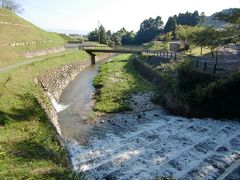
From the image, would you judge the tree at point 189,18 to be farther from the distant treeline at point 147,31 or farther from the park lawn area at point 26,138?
the park lawn area at point 26,138

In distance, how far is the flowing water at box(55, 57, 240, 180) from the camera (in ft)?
56.0

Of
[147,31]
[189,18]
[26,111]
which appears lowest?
[26,111]

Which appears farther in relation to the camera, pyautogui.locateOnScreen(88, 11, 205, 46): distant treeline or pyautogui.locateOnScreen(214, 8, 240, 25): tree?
pyautogui.locateOnScreen(88, 11, 205, 46): distant treeline

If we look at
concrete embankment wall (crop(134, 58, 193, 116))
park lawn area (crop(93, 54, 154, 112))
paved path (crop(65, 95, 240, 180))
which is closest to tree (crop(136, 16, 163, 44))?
park lawn area (crop(93, 54, 154, 112))

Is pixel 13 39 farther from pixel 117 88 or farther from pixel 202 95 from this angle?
pixel 202 95

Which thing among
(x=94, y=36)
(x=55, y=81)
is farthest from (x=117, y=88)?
(x=94, y=36)

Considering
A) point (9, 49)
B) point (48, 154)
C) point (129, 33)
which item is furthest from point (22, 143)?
point (129, 33)

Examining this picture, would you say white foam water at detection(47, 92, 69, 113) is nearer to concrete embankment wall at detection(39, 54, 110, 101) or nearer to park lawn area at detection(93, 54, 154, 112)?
concrete embankment wall at detection(39, 54, 110, 101)

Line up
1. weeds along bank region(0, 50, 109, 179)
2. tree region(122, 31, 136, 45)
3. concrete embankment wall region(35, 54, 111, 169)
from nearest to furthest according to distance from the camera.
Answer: weeds along bank region(0, 50, 109, 179) → concrete embankment wall region(35, 54, 111, 169) → tree region(122, 31, 136, 45)

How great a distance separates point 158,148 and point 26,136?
8.61 m

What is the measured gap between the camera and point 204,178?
16.0m

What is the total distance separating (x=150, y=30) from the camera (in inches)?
5655

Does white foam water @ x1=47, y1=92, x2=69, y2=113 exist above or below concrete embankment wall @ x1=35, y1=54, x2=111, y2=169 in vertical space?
below

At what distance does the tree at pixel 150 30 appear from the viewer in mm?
142000
